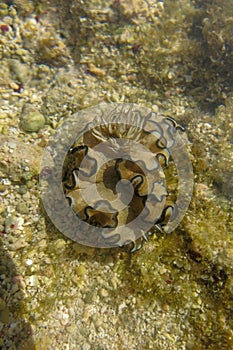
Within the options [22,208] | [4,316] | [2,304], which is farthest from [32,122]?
[4,316]

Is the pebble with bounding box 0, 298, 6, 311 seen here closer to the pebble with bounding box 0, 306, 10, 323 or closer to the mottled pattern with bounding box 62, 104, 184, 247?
the pebble with bounding box 0, 306, 10, 323

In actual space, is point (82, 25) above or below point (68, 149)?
above

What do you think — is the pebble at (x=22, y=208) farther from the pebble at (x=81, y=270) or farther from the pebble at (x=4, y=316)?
the pebble at (x=4, y=316)

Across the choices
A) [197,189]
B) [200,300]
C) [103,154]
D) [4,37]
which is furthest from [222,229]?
[4,37]

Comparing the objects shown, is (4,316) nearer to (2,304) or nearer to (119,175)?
(2,304)

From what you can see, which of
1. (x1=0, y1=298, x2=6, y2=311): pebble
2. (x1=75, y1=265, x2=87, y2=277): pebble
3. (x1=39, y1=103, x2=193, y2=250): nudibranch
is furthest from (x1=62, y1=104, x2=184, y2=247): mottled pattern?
(x1=0, y1=298, x2=6, y2=311): pebble

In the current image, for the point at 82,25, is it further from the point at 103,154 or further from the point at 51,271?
the point at 51,271
